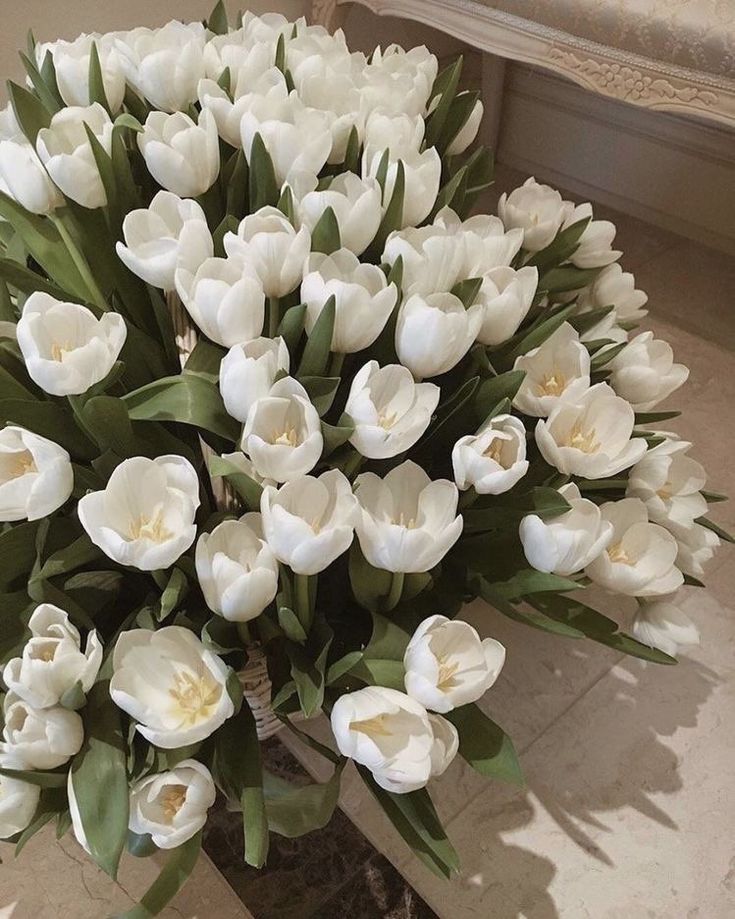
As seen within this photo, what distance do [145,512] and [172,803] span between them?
7.7 inches

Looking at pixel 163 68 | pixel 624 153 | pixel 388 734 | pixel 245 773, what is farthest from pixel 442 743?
pixel 624 153

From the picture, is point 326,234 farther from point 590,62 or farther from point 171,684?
point 590,62

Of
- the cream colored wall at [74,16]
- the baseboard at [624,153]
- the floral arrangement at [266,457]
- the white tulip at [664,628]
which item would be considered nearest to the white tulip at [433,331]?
the floral arrangement at [266,457]

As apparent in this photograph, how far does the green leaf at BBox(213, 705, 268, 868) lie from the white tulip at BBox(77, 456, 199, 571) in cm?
16

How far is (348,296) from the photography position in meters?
0.56

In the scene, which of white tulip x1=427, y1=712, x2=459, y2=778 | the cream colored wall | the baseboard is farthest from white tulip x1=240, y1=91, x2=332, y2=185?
the baseboard

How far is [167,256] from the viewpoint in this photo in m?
0.58

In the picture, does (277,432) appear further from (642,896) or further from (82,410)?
(642,896)

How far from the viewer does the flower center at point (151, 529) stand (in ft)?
1.76

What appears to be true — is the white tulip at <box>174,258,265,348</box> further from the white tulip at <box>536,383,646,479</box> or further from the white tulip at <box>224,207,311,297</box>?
the white tulip at <box>536,383,646,479</box>

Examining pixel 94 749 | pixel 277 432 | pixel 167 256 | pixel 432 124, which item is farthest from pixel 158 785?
pixel 432 124

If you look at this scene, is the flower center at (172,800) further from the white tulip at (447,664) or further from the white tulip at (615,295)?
the white tulip at (615,295)

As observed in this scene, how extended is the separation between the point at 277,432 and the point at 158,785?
0.24m

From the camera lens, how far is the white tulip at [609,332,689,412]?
2.38 ft
